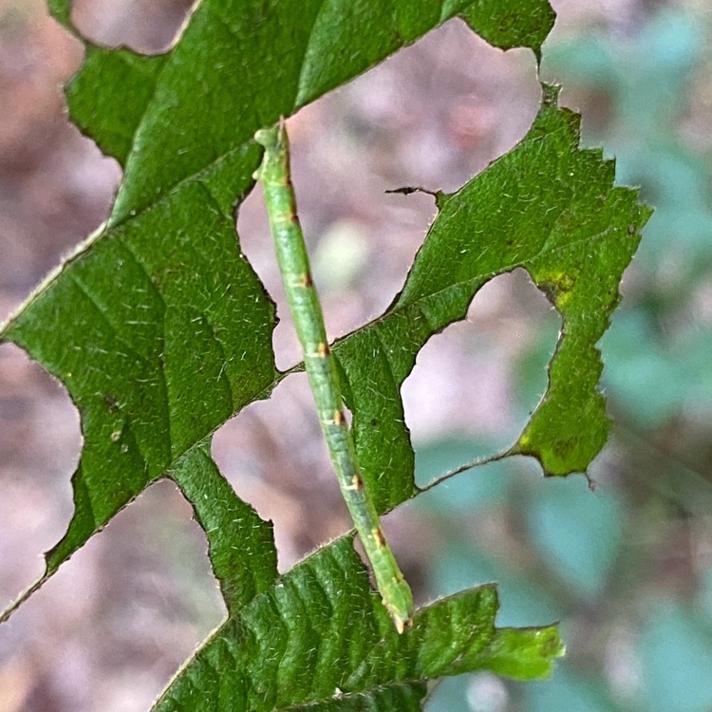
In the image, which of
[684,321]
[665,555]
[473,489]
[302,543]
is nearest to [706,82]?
[684,321]

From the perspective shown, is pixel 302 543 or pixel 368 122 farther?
pixel 368 122

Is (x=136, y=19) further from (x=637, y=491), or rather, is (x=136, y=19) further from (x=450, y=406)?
(x=637, y=491)

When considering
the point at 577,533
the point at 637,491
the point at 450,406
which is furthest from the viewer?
the point at 450,406

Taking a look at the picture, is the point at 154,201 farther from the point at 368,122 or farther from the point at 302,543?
the point at 368,122

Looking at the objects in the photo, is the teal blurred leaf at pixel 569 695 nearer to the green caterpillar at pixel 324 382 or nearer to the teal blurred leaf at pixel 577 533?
the teal blurred leaf at pixel 577 533

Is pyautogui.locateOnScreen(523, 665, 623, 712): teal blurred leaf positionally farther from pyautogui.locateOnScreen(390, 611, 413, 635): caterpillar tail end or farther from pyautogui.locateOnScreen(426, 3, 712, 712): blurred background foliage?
pyautogui.locateOnScreen(390, 611, 413, 635): caterpillar tail end

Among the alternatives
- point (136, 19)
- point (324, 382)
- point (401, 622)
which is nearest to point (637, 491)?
point (401, 622)

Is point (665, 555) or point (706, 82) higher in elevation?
point (706, 82)
